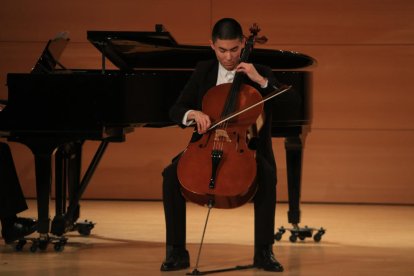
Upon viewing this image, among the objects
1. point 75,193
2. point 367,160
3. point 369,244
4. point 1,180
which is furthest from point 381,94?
point 1,180

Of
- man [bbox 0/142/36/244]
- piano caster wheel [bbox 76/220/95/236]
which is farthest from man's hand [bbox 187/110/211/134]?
piano caster wheel [bbox 76/220/95/236]

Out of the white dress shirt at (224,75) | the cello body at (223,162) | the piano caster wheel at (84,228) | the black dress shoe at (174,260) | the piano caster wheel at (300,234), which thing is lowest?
the piano caster wheel at (84,228)

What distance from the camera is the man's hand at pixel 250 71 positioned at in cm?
309

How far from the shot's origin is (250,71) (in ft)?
10.2

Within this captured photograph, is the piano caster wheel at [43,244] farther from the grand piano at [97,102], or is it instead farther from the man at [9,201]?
the man at [9,201]

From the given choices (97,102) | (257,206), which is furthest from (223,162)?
(97,102)

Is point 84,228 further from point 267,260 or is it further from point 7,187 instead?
point 267,260

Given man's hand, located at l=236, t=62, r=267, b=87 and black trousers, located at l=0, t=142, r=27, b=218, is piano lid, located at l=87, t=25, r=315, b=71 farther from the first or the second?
man's hand, located at l=236, t=62, r=267, b=87

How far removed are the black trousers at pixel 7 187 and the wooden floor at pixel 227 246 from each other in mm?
186

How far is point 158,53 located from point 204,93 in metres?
0.98

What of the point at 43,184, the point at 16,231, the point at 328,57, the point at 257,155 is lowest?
the point at 16,231

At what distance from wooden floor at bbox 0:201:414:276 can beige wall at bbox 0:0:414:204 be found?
372 mm

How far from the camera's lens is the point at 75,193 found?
4.15 metres

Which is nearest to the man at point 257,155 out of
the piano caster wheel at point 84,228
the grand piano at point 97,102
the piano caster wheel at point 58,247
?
the grand piano at point 97,102
